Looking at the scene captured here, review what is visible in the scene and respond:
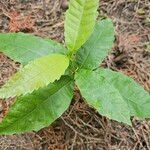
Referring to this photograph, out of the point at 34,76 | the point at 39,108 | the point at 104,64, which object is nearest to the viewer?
the point at 34,76

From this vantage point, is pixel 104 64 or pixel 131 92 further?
pixel 104 64

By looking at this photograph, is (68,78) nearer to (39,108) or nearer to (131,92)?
(39,108)

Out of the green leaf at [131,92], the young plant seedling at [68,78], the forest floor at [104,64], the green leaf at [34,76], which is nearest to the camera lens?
the green leaf at [34,76]

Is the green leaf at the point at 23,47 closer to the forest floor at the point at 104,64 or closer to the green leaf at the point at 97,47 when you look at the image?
the green leaf at the point at 97,47

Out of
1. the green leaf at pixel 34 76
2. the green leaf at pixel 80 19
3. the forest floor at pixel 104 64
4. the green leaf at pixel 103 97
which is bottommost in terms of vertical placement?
the forest floor at pixel 104 64

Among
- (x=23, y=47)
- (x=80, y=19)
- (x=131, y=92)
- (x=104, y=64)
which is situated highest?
(x=80, y=19)

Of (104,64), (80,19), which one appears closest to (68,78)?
(80,19)

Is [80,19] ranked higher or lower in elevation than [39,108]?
higher

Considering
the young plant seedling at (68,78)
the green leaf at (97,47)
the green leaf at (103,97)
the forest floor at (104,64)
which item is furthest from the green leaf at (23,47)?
the forest floor at (104,64)
